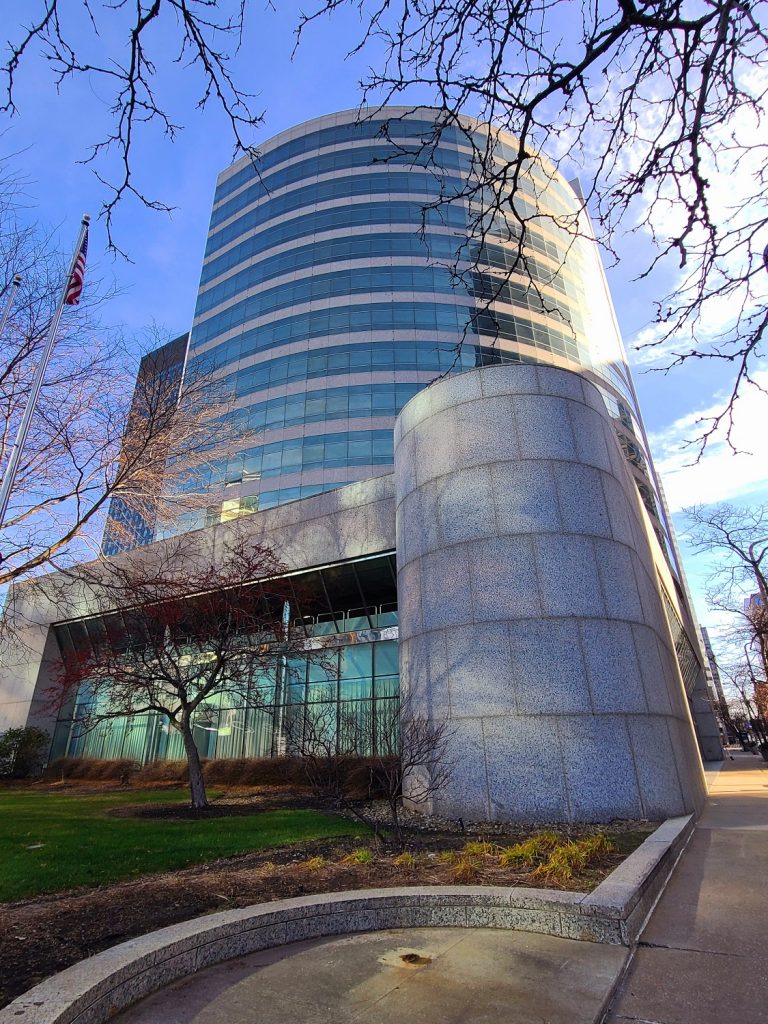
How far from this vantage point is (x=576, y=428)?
1250 cm

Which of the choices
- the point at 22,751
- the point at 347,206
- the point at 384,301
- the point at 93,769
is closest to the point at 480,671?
the point at 93,769

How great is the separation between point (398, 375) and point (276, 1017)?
38.4m

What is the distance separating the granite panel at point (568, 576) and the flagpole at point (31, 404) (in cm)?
987

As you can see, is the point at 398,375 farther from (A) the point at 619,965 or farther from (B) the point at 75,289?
(A) the point at 619,965

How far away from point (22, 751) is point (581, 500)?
25.9 metres

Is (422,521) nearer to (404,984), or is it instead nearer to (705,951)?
(705,951)

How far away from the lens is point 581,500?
38.5 ft

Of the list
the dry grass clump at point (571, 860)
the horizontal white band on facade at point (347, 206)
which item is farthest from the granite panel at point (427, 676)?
the horizontal white band on facade at point (347, 206)

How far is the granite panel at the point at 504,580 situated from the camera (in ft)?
35.2

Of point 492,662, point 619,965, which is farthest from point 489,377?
point 619,965

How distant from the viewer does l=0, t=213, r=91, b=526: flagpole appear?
10062mm

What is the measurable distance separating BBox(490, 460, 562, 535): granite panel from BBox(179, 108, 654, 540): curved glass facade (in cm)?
2404

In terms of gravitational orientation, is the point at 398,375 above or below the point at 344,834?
above

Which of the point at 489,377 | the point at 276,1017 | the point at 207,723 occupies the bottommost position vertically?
the point at 276,1017
